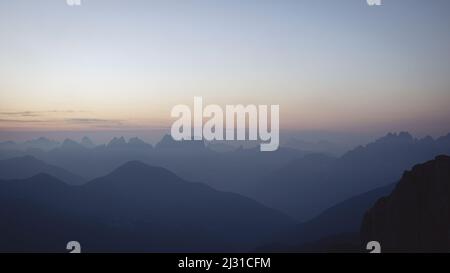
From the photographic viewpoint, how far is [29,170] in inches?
225

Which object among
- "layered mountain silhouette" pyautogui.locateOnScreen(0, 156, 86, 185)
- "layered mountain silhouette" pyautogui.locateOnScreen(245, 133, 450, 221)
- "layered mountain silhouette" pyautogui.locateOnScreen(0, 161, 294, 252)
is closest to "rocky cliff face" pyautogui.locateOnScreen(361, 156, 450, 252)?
"layered mountain silhouette" pyautogui.locateOnScreen(245, 133, 450, 221)

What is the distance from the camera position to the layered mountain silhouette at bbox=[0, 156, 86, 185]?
5.53 meters

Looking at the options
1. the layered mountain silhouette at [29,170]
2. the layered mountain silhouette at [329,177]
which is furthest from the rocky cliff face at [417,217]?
the layered mountain silhouette at [29,170]

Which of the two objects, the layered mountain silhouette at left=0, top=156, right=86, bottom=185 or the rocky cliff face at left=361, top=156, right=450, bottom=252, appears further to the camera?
the layered mountain silhouette at left=0, top=156, right=86, bottom=185

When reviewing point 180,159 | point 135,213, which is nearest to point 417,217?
point 180,159

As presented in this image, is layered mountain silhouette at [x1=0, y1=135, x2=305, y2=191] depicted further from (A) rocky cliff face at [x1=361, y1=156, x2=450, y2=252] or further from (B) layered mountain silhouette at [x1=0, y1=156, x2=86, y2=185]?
(A) rocky cliff face at [x1=361, y1=156, x2=450, y2=252]

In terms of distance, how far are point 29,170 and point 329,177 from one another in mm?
3879

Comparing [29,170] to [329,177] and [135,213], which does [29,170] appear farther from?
[329,177]

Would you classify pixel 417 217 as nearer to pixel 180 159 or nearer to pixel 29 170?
pixel 180 159

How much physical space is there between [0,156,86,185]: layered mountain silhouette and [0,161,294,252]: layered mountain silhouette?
81 mm

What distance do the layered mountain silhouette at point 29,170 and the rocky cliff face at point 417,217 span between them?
3782 mm

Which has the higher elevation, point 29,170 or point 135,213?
point 29,170

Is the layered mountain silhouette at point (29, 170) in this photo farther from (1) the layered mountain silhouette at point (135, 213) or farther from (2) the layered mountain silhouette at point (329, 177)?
(2) the layered mountain silhouette at point (329, 177)
